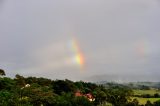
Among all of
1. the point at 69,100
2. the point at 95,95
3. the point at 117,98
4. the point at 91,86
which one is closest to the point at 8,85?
the point at 69,100

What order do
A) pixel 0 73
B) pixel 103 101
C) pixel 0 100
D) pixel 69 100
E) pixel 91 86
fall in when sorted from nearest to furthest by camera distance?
1. pixel 0 100
2. pixel 69 100
3. pixel 0 73
4. pixel 103 101
5. pixel 91 86

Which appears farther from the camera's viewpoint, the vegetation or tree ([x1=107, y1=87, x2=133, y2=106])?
tree ([x1=107, y1=87, x2=133, y2=106])

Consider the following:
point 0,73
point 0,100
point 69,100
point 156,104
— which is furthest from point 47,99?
point 156,104

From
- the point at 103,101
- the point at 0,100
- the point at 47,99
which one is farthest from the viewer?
the point at 103,101

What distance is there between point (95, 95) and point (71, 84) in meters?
11.2

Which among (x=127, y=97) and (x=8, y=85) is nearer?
(x=8, y=85)

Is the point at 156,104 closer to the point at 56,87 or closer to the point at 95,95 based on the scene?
the point at 95,95

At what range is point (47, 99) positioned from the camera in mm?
88250

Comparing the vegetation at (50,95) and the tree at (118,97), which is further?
the tree at (118,97)

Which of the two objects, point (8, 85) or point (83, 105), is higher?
point (8, 85)

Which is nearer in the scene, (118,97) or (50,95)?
(50,95)

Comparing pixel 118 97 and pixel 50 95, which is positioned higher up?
pixel 50 95

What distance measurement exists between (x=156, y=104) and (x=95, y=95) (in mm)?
27380

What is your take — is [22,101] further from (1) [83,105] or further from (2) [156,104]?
(2) [156,104]
